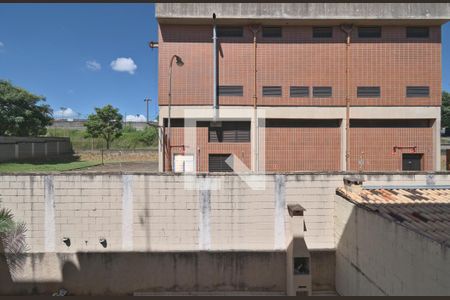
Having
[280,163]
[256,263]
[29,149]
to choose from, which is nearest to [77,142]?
[29,149]

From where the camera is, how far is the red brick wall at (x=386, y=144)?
1426 centimetres

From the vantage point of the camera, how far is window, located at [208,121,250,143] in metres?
14.3

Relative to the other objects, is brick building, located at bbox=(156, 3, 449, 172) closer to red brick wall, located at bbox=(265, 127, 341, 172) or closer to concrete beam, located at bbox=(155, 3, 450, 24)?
red brick wall, located at bbox=(265, 127, 341, 172)

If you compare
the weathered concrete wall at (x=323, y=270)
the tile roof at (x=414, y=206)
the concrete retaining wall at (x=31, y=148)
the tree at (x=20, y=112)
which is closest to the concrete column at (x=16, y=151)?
the concrete retaining wall at (x=31, y=148)

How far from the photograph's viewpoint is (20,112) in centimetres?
2527

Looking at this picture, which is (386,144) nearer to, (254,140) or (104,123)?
(254,140)

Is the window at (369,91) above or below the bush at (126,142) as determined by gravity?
above

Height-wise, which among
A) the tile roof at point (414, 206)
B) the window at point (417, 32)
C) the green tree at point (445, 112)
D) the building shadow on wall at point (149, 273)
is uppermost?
the window at point (417, 32)

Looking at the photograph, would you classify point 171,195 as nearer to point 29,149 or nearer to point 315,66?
point 315,66

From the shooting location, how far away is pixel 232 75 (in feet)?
46.3

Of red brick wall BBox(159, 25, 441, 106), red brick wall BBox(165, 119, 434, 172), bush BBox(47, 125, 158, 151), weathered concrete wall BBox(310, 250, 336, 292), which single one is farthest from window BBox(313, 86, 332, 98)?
bush BBox(47, 125, 158, 151)

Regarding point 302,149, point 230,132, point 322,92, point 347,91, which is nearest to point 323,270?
point 302,149

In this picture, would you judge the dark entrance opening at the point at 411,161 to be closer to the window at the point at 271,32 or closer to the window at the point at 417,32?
the window at the point at 417,32

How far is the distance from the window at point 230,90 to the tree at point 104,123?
74.2ft
